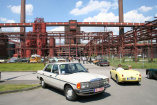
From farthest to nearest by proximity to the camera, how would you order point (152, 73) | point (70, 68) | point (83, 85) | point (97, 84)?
point (152, 73) < point (70, 68) < point (97, 84) < point (83, 85)

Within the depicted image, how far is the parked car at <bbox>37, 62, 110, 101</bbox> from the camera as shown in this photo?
189 inches

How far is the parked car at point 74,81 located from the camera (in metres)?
4.79

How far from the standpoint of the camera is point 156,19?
76.7 feet

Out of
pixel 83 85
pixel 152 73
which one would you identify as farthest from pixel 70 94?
pixel 152 73

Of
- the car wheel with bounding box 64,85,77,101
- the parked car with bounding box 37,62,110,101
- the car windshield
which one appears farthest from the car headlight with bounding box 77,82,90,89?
the car windshield

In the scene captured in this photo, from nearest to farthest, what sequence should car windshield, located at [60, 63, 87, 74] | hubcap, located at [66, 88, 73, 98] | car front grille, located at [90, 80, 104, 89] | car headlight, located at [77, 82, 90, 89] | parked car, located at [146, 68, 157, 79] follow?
car headlight, located at [77, 82, 90, 89], car front grille, located at [90, 80, 104, 89], hubcap, located at [66, 88, 73, 98], car windshield, located at [60, 63, 87, 74], parked car, located at [146, 68, 157, 79]

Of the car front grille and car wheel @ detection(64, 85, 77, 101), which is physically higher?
the car front grille

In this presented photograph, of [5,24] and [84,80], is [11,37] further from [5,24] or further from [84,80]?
[84,80]

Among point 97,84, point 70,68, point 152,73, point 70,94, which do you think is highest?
point 70,68

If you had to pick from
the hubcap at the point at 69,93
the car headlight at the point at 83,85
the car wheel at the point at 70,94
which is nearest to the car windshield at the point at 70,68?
the car wheel at the point at 70,94

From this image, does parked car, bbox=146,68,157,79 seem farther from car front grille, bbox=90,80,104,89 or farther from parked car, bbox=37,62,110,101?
car front grille, bbox=90,80,104,89

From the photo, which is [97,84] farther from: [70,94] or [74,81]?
[70,94]

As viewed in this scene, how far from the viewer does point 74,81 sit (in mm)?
4914

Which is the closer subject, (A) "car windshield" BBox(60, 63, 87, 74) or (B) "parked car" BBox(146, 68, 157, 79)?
(A) "car windshield" BBox(60, 63, 87, 74)
